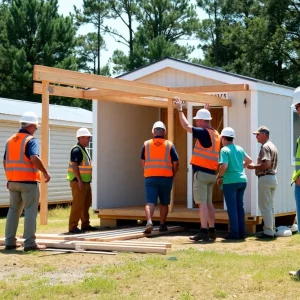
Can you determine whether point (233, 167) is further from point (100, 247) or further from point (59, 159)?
point (59, 159)

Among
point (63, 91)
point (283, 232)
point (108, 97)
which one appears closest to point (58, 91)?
point (63, 91)

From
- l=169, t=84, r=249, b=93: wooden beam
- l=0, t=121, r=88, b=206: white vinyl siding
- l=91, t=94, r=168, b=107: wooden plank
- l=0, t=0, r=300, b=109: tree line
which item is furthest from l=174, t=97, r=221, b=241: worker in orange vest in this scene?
l=0, t=0, r=300, b=109: tree line

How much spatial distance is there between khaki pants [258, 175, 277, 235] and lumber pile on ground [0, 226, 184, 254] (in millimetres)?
1961

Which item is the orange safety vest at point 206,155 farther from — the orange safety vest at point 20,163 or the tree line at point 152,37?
the tree line at point 152,37

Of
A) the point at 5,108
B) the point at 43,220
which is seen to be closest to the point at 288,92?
the point at 43,220

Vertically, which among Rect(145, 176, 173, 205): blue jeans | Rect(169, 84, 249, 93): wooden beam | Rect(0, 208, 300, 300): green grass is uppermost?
Rect(169, 84, 249, 93): wooden beam

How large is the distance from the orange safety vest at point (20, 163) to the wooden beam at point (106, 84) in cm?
107

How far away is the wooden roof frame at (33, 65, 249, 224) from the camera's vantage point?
10281 millimetres

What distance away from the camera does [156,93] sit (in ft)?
37.5

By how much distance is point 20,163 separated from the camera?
9.41 metres

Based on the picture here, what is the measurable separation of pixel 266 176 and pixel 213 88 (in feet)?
6.45

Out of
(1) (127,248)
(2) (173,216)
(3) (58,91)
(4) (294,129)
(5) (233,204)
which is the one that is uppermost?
(3) (58,91)

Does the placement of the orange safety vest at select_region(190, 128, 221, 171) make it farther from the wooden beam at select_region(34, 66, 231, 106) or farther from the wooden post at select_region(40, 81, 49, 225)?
the wooden post at select_region(40, 81, 49, 225)

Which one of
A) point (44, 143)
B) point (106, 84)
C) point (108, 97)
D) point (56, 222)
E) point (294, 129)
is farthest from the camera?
point (56, 222)
